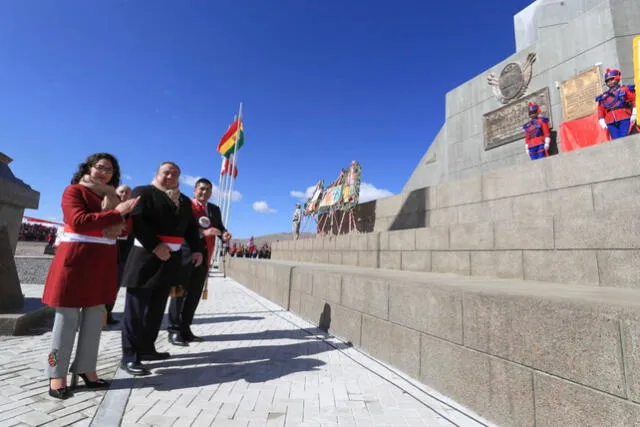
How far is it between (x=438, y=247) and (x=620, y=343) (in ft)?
12.8

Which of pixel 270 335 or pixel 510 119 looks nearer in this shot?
pixel 270 335

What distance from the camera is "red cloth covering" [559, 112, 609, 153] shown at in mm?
7195

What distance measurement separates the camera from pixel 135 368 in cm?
306

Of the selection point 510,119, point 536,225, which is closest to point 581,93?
point 510,119

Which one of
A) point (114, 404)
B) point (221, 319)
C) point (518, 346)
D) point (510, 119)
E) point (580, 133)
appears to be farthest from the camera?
point (510, 119)

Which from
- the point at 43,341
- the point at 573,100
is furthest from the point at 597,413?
the point at 573,100

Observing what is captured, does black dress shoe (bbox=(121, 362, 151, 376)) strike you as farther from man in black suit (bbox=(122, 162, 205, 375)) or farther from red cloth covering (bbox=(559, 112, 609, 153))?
Answer: red cloth covering (bbox=(559, 112, 609, 153))

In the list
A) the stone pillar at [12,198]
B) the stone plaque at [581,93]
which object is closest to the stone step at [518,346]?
the stone pillar at [12,198]

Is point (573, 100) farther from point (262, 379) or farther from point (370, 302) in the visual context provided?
point (262, 379)

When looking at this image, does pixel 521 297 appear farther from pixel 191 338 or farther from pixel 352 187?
pixel 352 187

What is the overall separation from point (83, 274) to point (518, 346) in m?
3.20

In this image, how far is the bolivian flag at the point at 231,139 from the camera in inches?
960

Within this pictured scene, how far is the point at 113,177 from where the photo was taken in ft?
10.5

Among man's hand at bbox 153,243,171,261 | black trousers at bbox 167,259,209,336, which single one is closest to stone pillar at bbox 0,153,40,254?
Answer: black trousers at bbox 167,259,209,336
